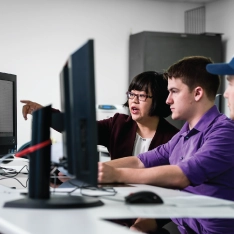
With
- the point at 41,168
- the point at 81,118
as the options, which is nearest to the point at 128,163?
the point at 41,168

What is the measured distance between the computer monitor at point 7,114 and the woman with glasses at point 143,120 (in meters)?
0.58

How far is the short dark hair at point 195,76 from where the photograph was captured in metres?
2.43

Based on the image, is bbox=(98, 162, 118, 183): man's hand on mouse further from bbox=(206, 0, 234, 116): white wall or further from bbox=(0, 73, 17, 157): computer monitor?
bbox=(206, 0, 234, 116): white wall

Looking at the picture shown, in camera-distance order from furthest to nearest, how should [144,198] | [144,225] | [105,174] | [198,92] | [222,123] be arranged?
1. [198,92]
2. [222,123]
3. [105,174]
4. [144,225]
5. [144,198]

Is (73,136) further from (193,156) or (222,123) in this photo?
(222,123)

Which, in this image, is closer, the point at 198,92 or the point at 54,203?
the point at 54,203

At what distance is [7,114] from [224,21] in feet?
15.5

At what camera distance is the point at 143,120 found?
325 cm

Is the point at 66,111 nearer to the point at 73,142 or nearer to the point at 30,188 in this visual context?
the point at 73,142

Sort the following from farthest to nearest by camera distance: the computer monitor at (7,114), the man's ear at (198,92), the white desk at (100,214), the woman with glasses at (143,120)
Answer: the woman with glasses at (143,120), the computer monitor at (7,114), the man's ear at (198,92), the white desk at (100,214)

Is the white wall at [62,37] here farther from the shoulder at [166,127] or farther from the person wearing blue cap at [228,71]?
the person wearing blue cap at [228,71]

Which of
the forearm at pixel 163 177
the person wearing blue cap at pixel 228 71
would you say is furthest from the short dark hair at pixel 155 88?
the forearm at pixel 163 177

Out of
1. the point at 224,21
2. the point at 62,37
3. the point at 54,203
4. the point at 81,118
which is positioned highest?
the point at 224,21

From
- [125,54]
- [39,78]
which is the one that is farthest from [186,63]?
[125,54]
